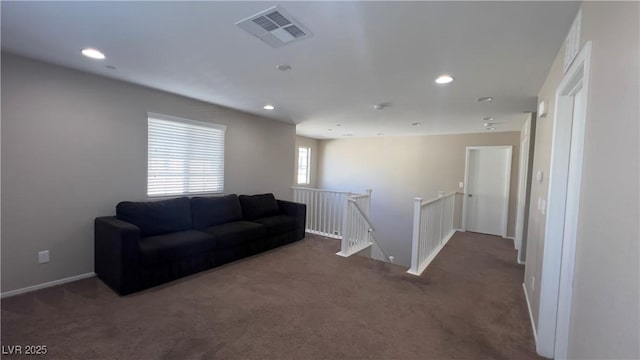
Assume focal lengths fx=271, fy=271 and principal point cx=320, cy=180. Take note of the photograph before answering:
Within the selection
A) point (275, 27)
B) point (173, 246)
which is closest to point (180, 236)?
point (173, 246)

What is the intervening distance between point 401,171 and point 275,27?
19.5ft

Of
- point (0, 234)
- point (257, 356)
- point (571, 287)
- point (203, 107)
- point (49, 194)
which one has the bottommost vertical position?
point (257, 356)

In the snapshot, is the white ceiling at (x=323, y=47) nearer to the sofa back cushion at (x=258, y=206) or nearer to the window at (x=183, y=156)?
the window at (x=183, y=156)

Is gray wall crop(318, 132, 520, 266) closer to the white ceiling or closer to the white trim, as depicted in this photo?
the white trim

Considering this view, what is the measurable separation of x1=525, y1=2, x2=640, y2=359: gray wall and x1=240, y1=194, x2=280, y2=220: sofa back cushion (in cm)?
409

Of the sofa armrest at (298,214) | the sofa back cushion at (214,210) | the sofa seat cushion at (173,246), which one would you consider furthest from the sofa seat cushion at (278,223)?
the sofa seat cushion at (173,246)

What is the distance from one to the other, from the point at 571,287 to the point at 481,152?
5.50m

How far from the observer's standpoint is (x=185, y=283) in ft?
10.2

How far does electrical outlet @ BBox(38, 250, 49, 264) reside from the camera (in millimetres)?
2834

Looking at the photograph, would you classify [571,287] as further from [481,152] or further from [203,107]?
[481,152]

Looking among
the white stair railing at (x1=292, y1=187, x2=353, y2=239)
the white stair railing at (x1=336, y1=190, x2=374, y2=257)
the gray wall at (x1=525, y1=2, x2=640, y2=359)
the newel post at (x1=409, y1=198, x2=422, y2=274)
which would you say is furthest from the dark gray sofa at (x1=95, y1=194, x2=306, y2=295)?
the gray wall at (x1=525, y1=2, x2=640, y2=359)

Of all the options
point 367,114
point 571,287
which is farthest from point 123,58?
point 571,287

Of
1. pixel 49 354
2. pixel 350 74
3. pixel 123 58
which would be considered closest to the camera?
pixel 49 354

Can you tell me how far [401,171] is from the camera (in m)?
7.24
